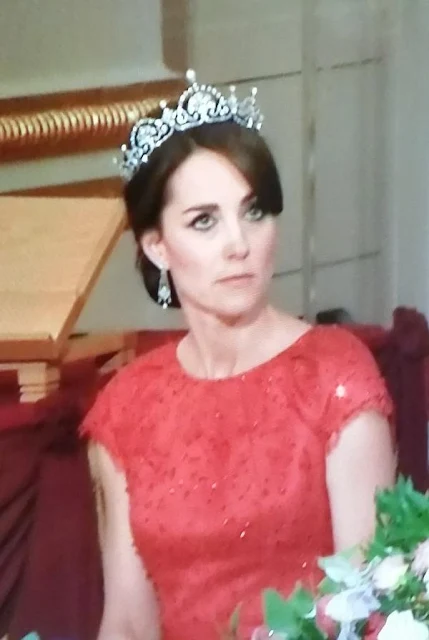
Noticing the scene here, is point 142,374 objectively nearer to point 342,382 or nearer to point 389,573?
point 342,382

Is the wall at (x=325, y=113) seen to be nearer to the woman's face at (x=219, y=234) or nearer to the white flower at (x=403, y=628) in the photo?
the woman's face at (x=219, y=234)

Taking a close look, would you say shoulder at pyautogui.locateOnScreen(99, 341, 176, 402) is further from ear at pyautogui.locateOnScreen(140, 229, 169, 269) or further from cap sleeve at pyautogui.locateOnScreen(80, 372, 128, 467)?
ear at pyautogui.locateOnScreen(140, 229, 169, 269)

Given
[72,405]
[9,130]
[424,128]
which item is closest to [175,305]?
[72,405]

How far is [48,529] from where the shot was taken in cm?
117

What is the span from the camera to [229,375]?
1020 mm

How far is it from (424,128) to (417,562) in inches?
53.2

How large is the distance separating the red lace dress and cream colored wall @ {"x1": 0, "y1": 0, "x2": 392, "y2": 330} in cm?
74

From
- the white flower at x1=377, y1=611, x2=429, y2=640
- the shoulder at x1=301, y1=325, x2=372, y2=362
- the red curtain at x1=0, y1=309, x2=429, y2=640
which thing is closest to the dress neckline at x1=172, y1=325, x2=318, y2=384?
the shoulder at x1=301, y1=325, x2=372, y2=362

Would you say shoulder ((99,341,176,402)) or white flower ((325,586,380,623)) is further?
shoulder ((99,341,176,402))

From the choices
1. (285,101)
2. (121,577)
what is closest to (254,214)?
(121,577)

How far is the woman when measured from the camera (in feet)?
3.11

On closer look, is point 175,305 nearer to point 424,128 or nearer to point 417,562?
point 417,562

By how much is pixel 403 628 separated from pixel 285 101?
1.45 meters

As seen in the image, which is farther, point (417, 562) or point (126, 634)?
point (126, 634)
